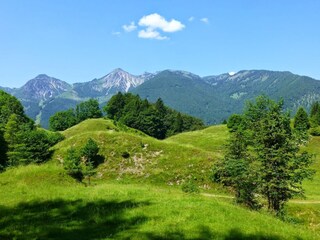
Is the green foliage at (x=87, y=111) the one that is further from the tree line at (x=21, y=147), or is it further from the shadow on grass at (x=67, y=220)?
the shadow on grass at (x=67, y=220)

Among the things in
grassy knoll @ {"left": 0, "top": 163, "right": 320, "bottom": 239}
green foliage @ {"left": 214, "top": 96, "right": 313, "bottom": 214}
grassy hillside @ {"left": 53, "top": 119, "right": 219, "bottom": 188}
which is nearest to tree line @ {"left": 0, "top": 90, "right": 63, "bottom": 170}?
grassy hillside @ {"left": 53, "top": 119, "right": 219, "bottom": 188}

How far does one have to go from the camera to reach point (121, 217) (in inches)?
675

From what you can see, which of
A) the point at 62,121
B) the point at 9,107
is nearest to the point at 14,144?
the point at 9,107

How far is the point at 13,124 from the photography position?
90.8 m

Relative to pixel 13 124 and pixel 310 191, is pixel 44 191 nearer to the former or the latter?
pixel 310 191

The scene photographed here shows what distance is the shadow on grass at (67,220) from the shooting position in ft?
49.3

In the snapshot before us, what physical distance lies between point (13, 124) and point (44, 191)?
75290 mm

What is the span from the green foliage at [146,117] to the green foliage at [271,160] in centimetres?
11855

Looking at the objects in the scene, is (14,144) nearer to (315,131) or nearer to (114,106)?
(315,131)

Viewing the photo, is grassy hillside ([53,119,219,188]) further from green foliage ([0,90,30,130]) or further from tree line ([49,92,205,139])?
tree line ([49,92,205,139])

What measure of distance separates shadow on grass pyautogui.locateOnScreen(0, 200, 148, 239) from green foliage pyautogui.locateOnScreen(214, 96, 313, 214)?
18.9m

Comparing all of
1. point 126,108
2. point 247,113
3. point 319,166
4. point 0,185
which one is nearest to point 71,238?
point 0,185

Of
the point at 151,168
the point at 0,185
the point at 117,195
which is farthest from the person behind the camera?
the point at 151,168

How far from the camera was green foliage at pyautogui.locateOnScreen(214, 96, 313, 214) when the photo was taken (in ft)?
113
